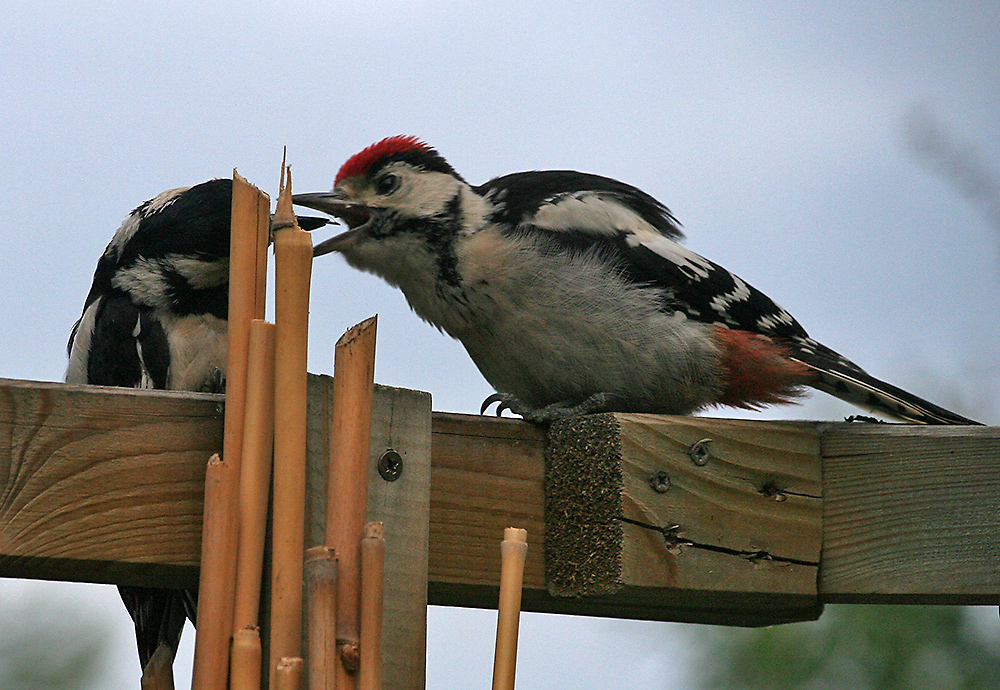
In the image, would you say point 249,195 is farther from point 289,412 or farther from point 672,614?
point 672,614

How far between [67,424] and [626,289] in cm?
139

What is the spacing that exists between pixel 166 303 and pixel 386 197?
0.54 meters

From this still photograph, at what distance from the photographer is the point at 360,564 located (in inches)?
54.2

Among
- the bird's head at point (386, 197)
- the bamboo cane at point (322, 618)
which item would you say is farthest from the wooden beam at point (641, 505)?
the bird's head at point (386, 197)

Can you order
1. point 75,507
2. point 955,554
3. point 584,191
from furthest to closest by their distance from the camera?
point 584,191 → point 955,554 → point 75,507

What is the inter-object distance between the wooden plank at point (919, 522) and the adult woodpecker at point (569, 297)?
516mm

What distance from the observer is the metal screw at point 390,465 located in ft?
5.12

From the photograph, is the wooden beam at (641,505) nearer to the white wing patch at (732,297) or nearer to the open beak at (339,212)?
the white wing patch at (732,297)

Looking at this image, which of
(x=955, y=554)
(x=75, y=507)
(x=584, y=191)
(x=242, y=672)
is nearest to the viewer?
(x=242, y=672)

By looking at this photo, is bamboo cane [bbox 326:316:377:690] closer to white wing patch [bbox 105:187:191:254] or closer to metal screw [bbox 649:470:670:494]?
metal screw [bbox 649:470:670:494]

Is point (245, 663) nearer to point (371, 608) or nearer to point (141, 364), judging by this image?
point (371, 608)

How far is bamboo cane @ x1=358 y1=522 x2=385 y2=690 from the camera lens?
1.34 metres

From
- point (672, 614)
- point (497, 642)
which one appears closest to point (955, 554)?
point (672, 614)

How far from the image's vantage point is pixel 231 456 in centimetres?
144
